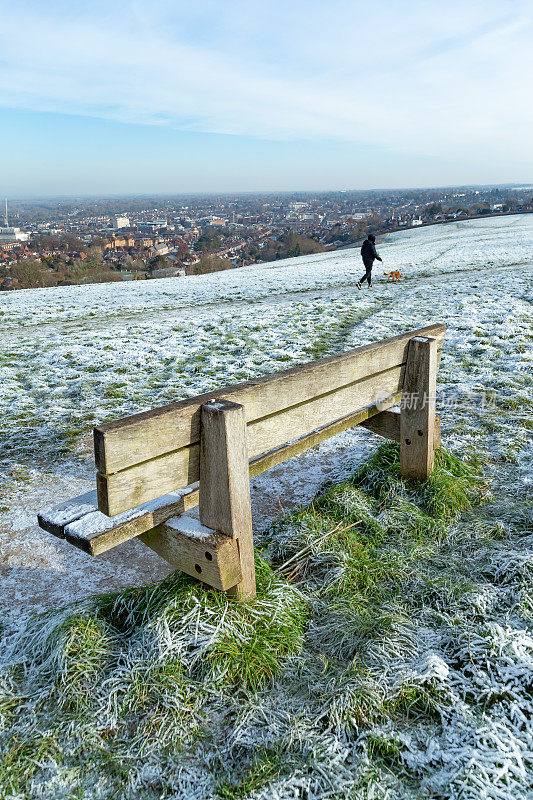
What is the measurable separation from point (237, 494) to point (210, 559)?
32 cm

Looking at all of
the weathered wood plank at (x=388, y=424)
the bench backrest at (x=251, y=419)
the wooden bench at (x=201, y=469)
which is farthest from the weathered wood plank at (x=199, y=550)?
the weathered wood plank at (x=388, y=424)

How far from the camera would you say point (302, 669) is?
2428 millimetres

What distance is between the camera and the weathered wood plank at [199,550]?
2.42 m

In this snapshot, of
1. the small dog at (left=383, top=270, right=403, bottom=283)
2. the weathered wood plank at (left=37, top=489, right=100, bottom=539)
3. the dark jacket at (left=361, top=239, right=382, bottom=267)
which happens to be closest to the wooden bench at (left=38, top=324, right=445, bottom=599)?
the weathered wood plank at (left=37, top=489, right=100, bottom=539)

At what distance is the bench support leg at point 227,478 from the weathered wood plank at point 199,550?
0.05m

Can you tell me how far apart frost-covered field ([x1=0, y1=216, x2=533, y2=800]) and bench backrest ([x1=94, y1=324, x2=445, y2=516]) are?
1.04 metres

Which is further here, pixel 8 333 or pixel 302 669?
pixel 8 333

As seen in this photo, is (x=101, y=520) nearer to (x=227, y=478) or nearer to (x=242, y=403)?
(x=227, y=478)

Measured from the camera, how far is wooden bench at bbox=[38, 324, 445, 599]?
2211mm

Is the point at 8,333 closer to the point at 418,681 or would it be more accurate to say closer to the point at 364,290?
the point at 364,290

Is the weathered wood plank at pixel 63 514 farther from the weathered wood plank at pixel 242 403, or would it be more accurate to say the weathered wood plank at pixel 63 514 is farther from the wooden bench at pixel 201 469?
the weathered wood plank at pixel 242 403

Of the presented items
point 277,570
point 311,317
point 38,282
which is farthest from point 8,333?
point 38,282

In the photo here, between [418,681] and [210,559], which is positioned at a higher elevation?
[210,559]

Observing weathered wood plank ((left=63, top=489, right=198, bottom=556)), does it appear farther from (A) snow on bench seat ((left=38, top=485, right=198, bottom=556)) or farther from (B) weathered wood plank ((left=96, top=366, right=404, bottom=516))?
(B) weathered wood plank ((left=96, top=366, right=404, bottom=516))
